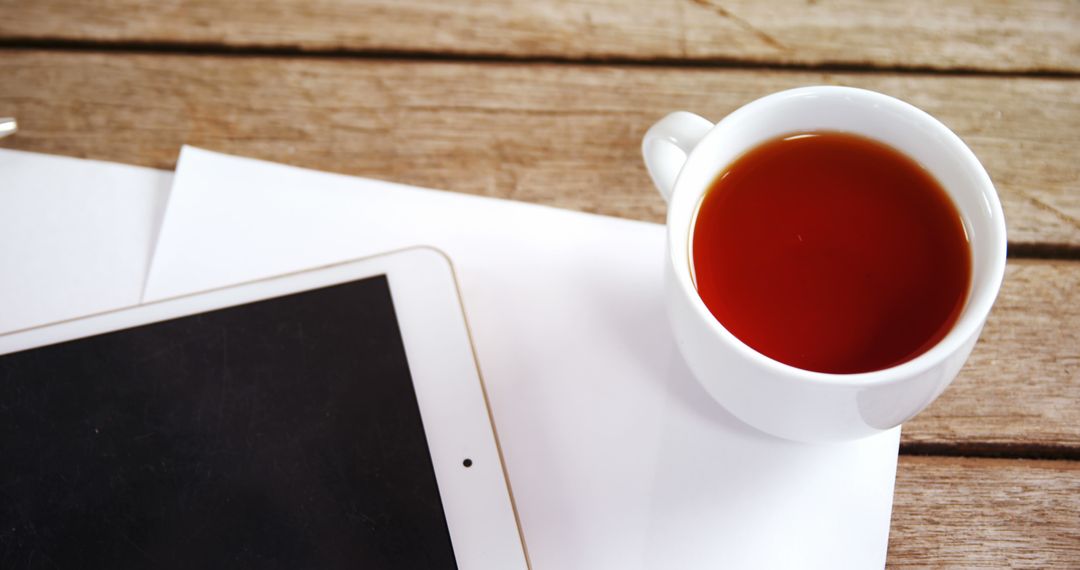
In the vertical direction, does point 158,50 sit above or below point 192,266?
above

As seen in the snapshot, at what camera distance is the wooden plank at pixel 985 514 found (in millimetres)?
543

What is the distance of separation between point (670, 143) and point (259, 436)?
0.33m

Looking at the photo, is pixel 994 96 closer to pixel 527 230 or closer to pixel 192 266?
pixel 527 230

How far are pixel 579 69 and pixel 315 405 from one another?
1.12 ft

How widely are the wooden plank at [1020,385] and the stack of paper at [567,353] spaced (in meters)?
0.05

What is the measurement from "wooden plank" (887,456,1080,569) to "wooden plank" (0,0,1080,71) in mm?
321

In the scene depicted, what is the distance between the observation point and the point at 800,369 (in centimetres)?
42

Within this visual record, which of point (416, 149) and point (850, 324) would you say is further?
point (416, 149)

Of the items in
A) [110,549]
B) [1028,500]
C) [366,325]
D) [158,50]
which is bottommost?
[1028,500]

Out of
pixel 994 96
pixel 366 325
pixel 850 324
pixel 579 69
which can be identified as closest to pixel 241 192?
pixel 366 325

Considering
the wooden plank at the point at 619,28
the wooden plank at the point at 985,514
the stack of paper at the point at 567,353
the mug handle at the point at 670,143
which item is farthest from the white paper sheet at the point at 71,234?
the wooden plank at the point at 985,514

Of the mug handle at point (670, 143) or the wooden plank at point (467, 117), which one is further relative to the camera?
the wooden plank at point (467, 117)

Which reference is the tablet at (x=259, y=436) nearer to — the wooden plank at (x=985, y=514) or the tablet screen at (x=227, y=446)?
the tablet screen at (x=227, y=446)

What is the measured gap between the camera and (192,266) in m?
0.61
